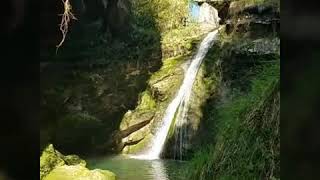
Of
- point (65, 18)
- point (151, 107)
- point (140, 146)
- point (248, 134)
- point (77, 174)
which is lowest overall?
point (77, 174)

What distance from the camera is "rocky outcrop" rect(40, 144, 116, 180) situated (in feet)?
13.0

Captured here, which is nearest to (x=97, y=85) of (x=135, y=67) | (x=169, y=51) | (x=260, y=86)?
(x=135, y=67)

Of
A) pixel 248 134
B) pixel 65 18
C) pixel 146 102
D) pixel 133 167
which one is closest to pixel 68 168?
pixel 133 167

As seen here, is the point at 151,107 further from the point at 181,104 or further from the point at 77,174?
the point at 77,174

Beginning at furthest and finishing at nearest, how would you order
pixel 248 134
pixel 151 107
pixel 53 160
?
1. pixel 53 160
2. pixel 151 107
3. pixel 248 134

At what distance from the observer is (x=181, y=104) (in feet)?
12.7

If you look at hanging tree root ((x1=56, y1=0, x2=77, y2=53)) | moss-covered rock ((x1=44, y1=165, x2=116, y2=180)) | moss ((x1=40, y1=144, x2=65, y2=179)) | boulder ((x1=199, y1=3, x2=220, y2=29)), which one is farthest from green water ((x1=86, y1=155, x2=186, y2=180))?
boulder ((x1=199, y1=3, x2=220, y2=29))

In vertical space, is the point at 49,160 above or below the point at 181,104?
below

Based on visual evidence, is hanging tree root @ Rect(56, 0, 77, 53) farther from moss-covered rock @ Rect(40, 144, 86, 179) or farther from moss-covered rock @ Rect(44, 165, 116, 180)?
moss-covered rock @ Rect(44, 165, 116, 180)

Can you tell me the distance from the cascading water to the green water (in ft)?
0.16

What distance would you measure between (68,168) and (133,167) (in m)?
0.43

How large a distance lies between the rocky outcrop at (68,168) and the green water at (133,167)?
0.04m
